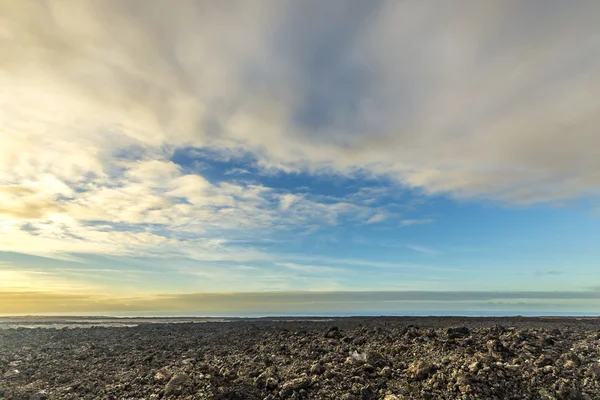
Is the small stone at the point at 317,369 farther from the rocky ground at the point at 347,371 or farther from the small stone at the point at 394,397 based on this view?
the small stone at the point at 394,397

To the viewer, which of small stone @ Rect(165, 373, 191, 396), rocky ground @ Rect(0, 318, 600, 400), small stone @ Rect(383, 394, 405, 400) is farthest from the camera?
small stone @ Rect(165, 373, 191, 396)

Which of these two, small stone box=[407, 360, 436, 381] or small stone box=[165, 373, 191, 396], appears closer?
small stone box=[165, 373, 191, 396]

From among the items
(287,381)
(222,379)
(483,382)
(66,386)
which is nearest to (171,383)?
(222,379)

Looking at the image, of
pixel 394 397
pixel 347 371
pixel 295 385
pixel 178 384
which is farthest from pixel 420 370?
pixel 178 384

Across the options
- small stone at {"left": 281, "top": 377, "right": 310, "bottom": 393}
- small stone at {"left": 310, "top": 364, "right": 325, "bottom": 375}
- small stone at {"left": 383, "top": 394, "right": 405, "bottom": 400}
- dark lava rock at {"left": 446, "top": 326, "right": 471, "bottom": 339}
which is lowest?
small stone at {"left": 383, "top": 394, "right": 405, "bottom": 400}

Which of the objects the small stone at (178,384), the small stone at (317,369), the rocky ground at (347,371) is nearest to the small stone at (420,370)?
the rocky ground at (347,371)

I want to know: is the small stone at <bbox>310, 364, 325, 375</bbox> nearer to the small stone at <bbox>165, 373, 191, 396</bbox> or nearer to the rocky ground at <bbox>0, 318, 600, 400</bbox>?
the rocky ground at <bbox>0, 318, 600, 400</bbox>

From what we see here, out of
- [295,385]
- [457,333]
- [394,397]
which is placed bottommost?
[394,397]

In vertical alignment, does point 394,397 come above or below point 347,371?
below

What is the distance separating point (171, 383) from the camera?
493 inches

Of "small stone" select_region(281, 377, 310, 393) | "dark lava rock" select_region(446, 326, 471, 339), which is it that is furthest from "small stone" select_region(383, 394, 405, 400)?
"dark lava rock" select_region(446, 326, 471, 339)

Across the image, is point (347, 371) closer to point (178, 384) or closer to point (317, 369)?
point (317, 369)

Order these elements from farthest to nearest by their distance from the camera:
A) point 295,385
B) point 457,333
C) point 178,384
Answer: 1. point 457,333
2. point 178,384
3. point 295,385

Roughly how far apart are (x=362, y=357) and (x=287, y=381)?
3451 millimetres
